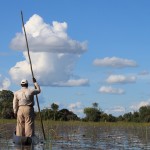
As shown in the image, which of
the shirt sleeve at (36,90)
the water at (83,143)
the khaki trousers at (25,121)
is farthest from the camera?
the shirt sleeve at (36,90)

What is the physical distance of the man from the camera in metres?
18.6

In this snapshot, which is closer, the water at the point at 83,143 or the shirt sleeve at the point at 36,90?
the water at the point at 83,143

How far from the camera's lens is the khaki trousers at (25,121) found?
61.1 ft

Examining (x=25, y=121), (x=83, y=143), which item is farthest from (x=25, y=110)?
(x=83, y=143)

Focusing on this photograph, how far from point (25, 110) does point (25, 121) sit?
1.33 feet

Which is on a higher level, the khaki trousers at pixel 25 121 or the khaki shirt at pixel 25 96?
the khaki shirt at pixel 25 96

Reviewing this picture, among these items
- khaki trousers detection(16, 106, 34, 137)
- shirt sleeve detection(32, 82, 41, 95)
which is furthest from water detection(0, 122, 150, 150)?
shirt sleeve detection(32, 82, 41, 95)

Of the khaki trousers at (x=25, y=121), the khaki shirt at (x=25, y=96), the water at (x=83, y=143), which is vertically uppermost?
the khaki shirt at (x=25, y=96)

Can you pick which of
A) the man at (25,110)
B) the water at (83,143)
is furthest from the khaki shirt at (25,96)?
the water at (83,143)

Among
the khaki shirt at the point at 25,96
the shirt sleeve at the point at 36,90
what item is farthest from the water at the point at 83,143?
the shirt sleeve at the point at 36,90

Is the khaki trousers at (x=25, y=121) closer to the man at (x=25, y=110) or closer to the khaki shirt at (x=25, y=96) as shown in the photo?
the man at (x=25, y=110)

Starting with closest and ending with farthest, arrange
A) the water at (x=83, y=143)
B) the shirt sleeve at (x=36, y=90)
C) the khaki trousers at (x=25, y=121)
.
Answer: the water at (x=83, y=143) → the khaki trousers at (x=25, y=121) → the shirt sleeve at (x=36, y=90)

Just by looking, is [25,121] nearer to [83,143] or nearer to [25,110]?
[25,110]

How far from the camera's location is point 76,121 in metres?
51.5
